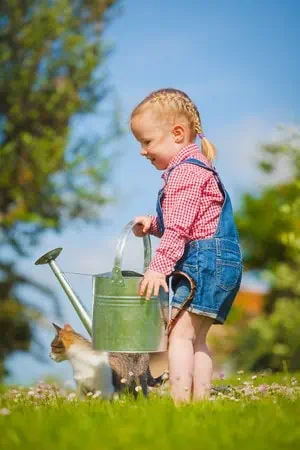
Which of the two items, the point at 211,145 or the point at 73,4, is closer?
the point at 211,145

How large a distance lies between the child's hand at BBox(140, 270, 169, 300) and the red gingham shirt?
31 millimetres

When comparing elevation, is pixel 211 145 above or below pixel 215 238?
above

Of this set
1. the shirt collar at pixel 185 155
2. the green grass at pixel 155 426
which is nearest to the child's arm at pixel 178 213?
the shirt collar at pixel 185 155

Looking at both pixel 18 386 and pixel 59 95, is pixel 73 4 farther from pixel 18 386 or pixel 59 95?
pixel 18 386

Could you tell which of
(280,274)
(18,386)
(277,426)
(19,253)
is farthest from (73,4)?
(277,426)

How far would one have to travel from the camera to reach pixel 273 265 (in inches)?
468

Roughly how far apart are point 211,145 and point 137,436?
6.38 ft

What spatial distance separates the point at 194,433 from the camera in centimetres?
245

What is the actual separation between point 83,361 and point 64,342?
27 cm

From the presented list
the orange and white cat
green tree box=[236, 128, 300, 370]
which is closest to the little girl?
the orange and white cat

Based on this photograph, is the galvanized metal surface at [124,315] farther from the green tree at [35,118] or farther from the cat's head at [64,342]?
the green tree at [35,118]

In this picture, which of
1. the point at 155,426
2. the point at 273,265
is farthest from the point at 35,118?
the point at 155,426

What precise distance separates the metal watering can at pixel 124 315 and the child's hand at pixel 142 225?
1.22ft

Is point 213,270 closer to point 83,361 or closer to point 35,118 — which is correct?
point 83,361
